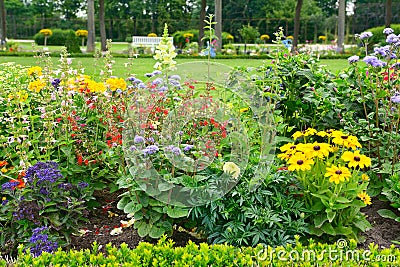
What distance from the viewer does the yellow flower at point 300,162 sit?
2.71 meters

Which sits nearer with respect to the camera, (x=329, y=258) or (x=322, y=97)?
(x=329, y=258)

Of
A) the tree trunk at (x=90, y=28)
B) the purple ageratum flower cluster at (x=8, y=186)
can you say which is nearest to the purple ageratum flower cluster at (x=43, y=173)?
the purple ageratum flower cluster at (x=8, y=186)

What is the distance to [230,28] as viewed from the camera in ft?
111

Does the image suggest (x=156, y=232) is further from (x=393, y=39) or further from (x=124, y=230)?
(x=393, y=39)

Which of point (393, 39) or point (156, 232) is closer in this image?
point (156, 232)

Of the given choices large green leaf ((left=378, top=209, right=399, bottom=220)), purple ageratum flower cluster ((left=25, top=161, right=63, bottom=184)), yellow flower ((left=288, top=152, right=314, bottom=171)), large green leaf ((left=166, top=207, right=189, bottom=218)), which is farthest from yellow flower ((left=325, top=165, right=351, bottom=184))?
purple ageratum flower cluster ((left=25, top=161, right=63, bottom=184))

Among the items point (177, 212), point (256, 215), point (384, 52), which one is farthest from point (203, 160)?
point (384, 52)

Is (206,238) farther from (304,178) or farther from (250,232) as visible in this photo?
(304,178)

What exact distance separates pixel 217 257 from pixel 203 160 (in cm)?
80

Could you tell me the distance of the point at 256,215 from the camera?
2.65 m

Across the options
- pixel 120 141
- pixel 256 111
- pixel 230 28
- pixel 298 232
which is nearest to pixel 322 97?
pixel 256 111

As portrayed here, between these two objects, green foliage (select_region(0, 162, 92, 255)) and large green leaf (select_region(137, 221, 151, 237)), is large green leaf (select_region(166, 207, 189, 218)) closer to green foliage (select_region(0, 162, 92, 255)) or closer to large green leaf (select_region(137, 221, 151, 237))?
large green leaf (select_region(137, 221, 151, 237))

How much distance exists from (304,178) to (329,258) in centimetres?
65

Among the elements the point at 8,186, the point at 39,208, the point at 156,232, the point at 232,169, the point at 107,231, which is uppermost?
the point at 232,169
